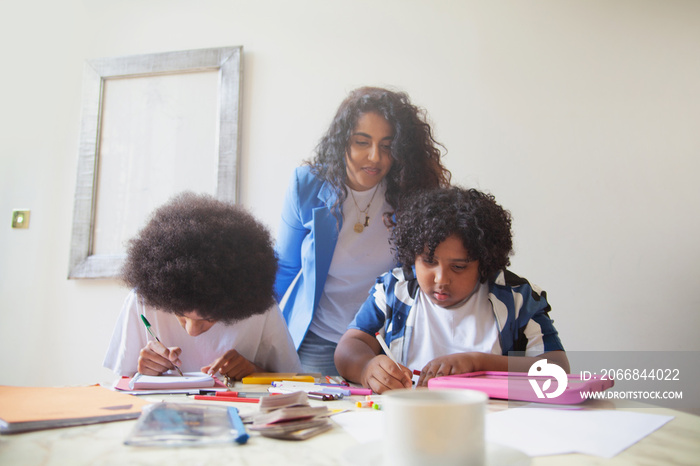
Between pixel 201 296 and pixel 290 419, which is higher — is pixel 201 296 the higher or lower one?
the higher one

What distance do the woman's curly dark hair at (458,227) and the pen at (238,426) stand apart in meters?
0.69

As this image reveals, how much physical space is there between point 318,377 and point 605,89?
1.65 m

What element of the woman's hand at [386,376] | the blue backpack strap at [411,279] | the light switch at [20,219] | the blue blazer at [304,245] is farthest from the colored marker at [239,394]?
the light switch at [20,219]

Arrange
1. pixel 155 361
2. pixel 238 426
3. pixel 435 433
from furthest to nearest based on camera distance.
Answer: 1. pixel 155 361
2. pixel 238 426
3. pixel 435 433

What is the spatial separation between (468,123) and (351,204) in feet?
2.68

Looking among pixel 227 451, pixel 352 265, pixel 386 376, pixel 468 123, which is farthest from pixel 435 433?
pixel 468 123

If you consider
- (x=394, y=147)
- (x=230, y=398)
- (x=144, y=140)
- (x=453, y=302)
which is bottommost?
(x=230, y=398)

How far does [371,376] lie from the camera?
3.17 feet

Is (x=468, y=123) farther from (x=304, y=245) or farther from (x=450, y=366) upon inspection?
(x=450, y=366)

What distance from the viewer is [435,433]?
382 millimetres

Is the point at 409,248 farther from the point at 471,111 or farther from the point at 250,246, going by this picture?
the point at 471,111

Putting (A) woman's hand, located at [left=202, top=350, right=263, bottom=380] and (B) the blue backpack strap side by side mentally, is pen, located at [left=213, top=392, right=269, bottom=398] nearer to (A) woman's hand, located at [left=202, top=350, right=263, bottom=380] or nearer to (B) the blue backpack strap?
(A) woman's hand, located at [left=202, top=350, right=263, bottom=380]

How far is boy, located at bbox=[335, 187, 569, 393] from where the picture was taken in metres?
1.14

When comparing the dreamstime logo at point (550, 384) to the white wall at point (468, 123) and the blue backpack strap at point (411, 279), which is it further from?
the white wall at point (468, 123)
